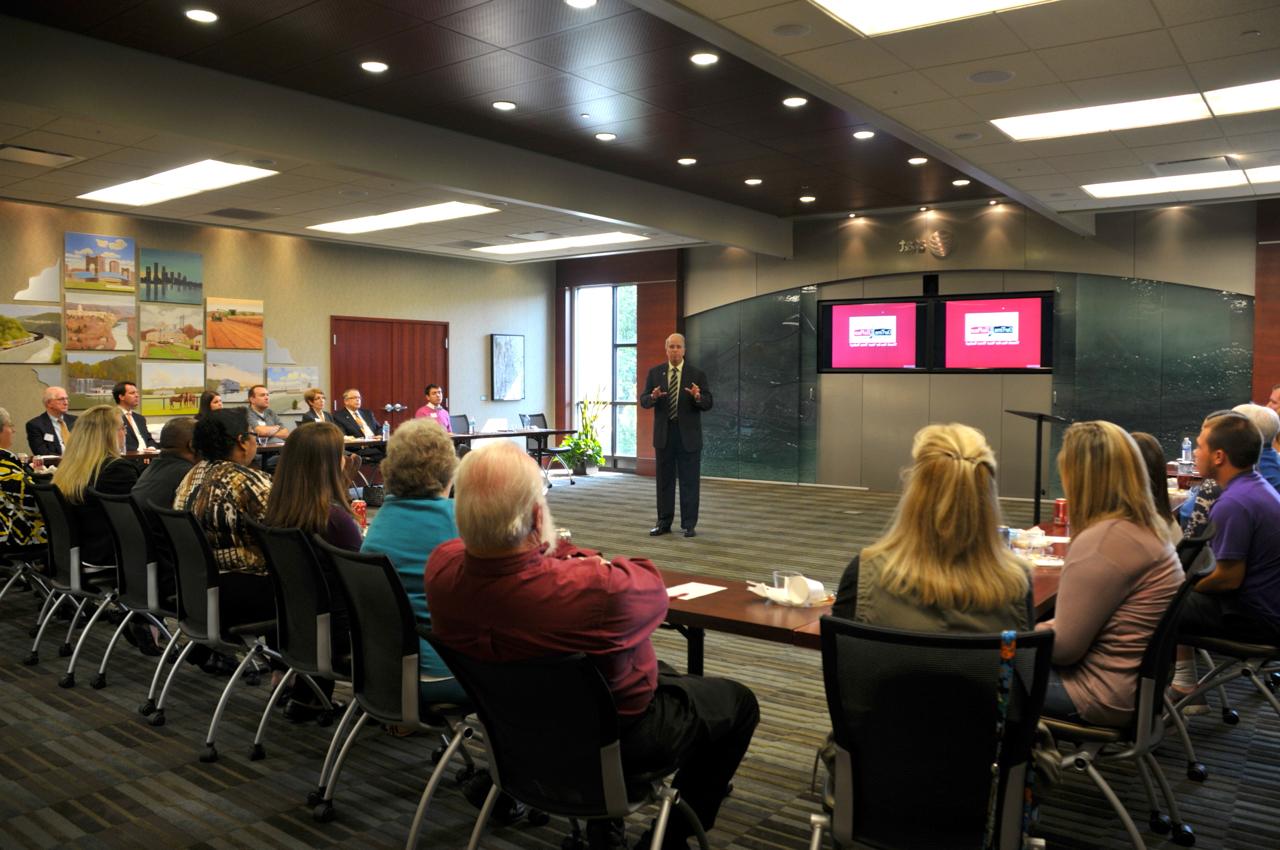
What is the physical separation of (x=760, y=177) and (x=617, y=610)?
28.6 ft

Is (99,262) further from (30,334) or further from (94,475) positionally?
(94,475)

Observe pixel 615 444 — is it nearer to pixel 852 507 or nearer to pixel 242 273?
pixel 852 507

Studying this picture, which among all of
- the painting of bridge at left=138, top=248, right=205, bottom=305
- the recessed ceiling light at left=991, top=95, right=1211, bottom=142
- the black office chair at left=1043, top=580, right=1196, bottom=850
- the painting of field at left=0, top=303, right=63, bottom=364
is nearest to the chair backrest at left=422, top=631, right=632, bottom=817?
the black office chair at left=1043, top=580, right=1196, bottom=850

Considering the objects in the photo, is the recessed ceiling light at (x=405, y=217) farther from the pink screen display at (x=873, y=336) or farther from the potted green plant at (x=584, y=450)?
the pink screen display at (x=873, y=336)

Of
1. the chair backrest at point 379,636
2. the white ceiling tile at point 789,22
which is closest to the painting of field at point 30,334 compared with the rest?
the white ceiling tile at point 789,22

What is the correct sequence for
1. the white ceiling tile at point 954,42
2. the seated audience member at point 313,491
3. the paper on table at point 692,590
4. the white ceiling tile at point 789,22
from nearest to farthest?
the paper on table at point 692,590, the seated audience member at point 313,491, the white ceiling tile at point 789,22, the white ceiling tile at point 954,42

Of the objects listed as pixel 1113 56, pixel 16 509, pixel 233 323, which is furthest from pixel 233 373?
pixel 1113 56

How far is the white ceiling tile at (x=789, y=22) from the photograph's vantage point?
479 centimetres

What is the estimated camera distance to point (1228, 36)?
16.6 ft

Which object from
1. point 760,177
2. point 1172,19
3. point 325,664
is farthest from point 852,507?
point 325,664

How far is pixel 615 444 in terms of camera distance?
15.2 meters

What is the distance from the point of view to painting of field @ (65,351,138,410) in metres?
10.0

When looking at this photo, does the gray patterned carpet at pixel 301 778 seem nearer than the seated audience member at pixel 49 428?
Yes

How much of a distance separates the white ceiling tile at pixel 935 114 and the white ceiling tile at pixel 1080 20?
1.19 meters
